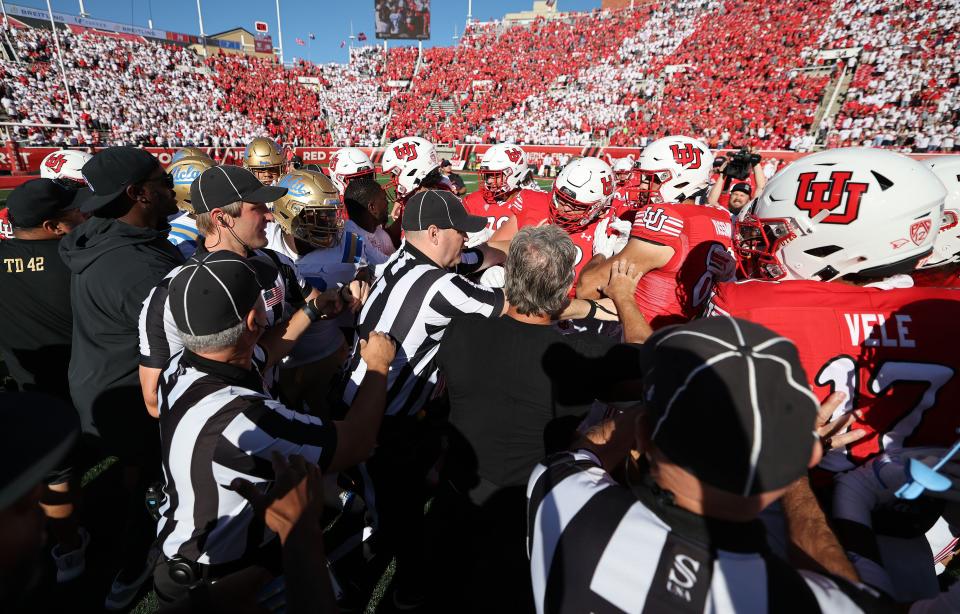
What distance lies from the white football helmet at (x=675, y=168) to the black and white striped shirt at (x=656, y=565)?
420 cm

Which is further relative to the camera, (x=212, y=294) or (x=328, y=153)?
(x=328, y=153)

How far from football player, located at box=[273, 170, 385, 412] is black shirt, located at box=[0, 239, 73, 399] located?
1.65 meters

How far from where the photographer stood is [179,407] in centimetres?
205

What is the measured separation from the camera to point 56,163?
6082mm

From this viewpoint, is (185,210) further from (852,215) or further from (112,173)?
(852,215)

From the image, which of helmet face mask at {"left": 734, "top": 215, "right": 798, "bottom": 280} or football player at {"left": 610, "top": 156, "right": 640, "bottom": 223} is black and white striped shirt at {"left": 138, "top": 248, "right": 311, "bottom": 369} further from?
football player at {"left": 610, "top": 156, "right": 640, "bottom": 223}

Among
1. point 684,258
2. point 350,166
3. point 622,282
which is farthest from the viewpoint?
point 350,166

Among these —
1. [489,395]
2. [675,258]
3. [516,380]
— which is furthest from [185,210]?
[675,258]

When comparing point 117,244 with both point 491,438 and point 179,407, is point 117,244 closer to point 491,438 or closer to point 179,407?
point 179,407

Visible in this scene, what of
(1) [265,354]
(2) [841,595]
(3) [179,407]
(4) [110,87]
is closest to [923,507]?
(2) [841,595]

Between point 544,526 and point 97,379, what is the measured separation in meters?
3.23

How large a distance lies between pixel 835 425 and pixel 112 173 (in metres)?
4.56

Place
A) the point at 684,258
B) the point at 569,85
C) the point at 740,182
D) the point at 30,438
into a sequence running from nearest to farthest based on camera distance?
the point at 30,438 < the point at 684,258 < the point at 740,182 < the point at 569,85

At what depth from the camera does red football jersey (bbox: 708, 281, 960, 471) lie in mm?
1823
